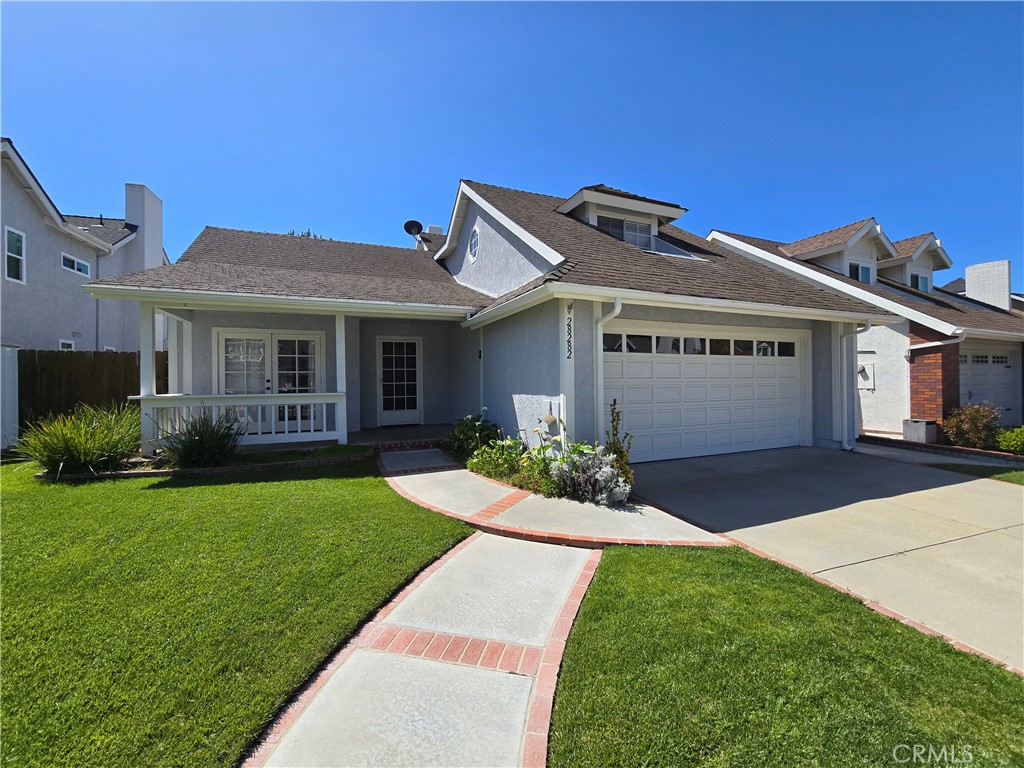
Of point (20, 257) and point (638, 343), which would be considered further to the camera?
point (20, 257)

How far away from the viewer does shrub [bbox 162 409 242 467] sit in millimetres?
7266

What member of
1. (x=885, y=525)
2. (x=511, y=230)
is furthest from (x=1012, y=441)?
(x=511, y=230)

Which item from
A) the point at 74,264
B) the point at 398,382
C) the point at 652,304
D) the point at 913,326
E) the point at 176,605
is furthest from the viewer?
the point at 74,264

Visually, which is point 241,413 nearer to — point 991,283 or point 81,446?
point 81,446

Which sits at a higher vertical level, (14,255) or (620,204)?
(620,204)

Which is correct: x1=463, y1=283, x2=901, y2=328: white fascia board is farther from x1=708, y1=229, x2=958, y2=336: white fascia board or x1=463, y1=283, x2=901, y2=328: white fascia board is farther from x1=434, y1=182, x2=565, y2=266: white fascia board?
x1=708, y1=229, x2=958, y2=336: white fascia board

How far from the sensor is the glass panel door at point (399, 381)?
38.9 ft

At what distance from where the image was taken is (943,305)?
13367 millimetres

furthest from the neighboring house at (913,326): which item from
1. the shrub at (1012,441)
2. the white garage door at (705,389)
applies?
the white garage door at (705,389)

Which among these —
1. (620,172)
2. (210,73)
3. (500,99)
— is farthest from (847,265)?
(210,73)

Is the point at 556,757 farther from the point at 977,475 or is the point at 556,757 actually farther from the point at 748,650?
the point at 977,475

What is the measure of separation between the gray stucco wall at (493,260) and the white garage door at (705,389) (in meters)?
2.26

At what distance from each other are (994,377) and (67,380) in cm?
2628

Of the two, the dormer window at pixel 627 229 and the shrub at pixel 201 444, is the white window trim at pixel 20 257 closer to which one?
the shrub at pixel 201 444
